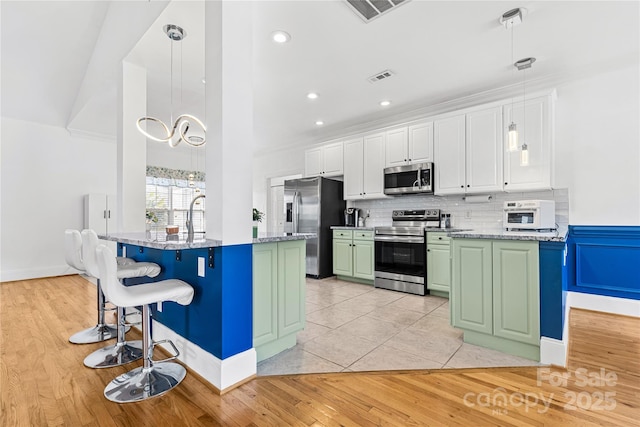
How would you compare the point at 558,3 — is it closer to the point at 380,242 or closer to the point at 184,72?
the point at 380,242

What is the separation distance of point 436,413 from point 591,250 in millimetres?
3214

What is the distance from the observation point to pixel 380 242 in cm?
464

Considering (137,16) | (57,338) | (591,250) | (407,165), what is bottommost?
(57,338)

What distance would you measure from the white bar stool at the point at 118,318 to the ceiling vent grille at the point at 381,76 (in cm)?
316

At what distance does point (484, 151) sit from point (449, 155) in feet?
1.44

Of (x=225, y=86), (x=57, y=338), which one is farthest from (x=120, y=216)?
(x=225, y=86)

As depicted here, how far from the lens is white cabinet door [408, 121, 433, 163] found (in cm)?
439

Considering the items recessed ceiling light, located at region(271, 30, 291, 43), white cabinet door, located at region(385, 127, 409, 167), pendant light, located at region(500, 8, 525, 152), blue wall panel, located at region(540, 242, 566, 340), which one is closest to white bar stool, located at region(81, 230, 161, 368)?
recessed ceiling light, located at region(271, 30, 291, 43)

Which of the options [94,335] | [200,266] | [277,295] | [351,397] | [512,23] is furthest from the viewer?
[94,335]

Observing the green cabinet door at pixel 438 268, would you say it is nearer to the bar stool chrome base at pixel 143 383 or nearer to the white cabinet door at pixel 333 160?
the white cabinet door at pixel 333 160

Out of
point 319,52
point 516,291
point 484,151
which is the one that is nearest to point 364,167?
point 484,151

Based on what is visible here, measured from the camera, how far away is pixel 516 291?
7.59 ft

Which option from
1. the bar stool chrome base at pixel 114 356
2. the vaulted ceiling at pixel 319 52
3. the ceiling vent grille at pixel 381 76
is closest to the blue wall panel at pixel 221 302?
the bar stool chrome base at pixel 114 356

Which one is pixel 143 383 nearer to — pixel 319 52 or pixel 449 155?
pixel 319 52
